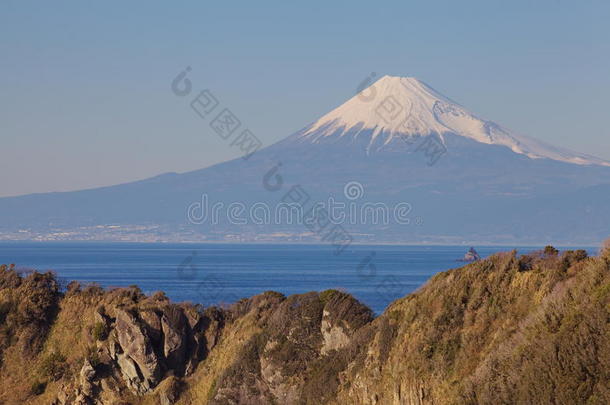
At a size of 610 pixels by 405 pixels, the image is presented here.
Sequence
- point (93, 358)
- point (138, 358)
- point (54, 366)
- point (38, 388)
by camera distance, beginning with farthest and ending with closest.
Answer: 1. point (54, 366)
2. point (38, 388)
3. point (93, 358)
4. point (138, 358)

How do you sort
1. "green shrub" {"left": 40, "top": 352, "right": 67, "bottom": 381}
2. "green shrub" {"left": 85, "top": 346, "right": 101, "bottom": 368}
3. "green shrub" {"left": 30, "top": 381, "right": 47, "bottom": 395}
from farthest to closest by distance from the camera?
"green shrub" {"left": 40, "top": 352, "right": 67, "bottom": 381} < "green shrub" {"left": 30, "top": 381, "right": 47, "bottom": 395} < "green shrub" {"left": 85, "top": 346, "right": 101, "bottom": 368}

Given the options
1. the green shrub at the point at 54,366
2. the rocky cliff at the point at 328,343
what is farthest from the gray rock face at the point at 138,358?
Answer: the green shrub at the point at 54,366

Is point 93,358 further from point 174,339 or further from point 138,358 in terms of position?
point 174,339

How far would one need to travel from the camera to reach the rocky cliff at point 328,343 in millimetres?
20828

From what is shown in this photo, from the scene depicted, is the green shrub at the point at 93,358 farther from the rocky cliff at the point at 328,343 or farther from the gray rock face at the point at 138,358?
the gray rock face at the point at 138,358

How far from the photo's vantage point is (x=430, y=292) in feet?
90.2

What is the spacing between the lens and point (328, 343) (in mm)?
29703

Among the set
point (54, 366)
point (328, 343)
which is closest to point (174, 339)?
point (54, 366)

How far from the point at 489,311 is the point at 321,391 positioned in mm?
5311

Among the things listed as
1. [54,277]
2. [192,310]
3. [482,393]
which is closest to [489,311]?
[482,393]

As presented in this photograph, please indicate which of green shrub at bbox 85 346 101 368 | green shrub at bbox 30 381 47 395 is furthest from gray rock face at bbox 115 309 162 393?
green shrub at bbox 30 381 47 395

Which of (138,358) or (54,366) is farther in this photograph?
(54,366)

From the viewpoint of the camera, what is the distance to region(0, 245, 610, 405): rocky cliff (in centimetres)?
2083

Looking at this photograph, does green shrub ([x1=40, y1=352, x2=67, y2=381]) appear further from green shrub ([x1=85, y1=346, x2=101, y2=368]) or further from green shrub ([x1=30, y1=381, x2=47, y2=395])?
green shrub ([x1=85, y1=346, x2=101, y2=368])
